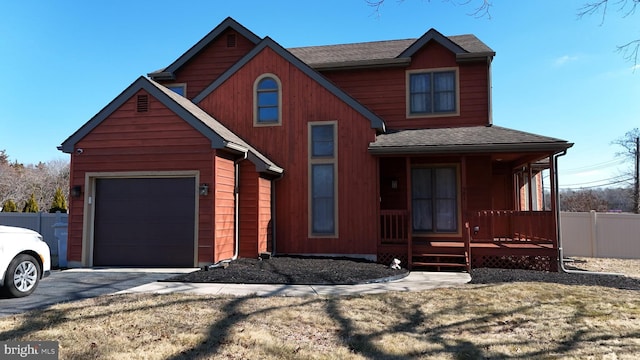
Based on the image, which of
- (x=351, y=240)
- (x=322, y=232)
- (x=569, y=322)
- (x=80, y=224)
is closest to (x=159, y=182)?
(x=80, y=224)

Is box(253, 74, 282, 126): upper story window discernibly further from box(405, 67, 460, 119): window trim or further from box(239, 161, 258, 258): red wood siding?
box(405, 67, 460, 119): window trim

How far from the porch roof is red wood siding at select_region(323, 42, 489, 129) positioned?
689 millimetres

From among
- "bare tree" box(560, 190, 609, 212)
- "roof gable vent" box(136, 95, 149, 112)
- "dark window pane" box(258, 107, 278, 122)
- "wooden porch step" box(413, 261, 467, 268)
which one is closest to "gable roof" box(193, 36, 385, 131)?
"dark window pane" box(258, 107, 278, 122)

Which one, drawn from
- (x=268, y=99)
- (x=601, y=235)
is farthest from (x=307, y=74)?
(x=601, y=235)

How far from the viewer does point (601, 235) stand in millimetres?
14805

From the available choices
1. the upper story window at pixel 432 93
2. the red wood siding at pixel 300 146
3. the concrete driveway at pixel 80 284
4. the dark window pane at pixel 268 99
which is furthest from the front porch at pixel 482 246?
the concrete driveway at pixel 80 284

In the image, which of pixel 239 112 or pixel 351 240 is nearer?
pixel 351 240

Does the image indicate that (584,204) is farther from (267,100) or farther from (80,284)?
(80,284)

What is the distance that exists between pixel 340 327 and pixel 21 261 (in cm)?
508

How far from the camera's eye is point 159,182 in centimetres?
975

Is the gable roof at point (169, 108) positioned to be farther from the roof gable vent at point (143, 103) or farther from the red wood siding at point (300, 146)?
the red wood siding at point (300, 146)

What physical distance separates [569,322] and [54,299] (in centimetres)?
741

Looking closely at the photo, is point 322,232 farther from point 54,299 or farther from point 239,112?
→ point 54,299

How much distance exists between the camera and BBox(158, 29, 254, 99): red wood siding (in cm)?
1440
